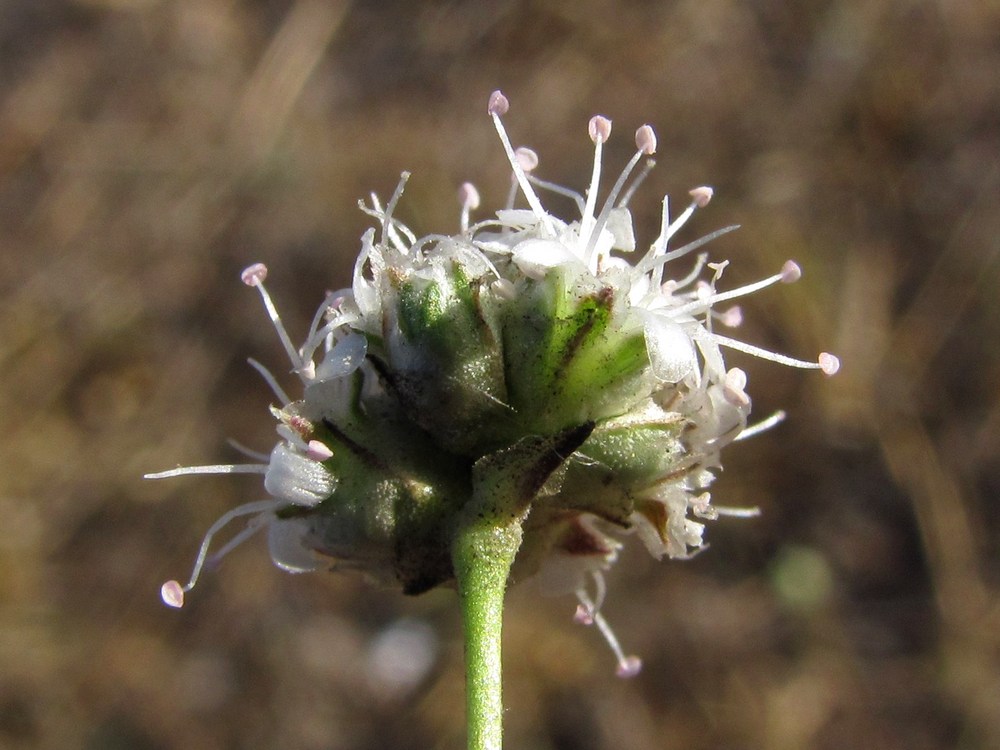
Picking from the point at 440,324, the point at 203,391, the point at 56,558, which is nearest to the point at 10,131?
the point at 203,391

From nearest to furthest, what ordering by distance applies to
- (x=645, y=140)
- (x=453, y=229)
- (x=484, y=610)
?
(x=484, y=610) < (x=645, y=140) < (x=453, y=229)

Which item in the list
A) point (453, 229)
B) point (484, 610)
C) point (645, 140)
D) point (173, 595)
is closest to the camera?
point (484, 610)

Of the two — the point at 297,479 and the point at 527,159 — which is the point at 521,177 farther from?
the point at 297,479

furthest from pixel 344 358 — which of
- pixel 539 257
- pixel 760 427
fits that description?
pixel 760 427

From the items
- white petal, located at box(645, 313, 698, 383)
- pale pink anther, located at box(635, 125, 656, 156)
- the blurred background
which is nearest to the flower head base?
white petal, located at box(645, 313, 698, 383)

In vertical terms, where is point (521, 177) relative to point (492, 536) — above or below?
above

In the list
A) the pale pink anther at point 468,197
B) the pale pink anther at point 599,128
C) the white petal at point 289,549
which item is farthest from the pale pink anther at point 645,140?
the white petal at point 289,549
